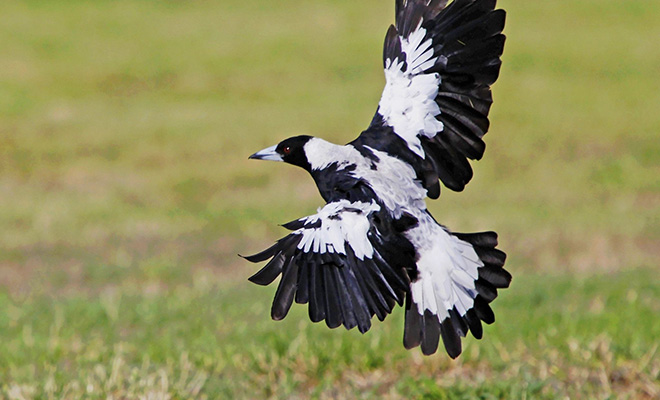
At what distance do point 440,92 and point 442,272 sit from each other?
886 millimetres

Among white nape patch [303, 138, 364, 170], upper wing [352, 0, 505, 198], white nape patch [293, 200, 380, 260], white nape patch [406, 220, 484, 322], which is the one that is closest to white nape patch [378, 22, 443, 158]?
upper wing [352, 0, 505, 198]

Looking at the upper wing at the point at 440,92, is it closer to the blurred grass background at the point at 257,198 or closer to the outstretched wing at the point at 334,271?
the outstretched wing at the point at 334,271

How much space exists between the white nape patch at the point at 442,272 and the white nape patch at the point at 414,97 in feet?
1.54

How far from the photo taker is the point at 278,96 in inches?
733

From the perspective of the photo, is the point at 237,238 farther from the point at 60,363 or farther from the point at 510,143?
the point at 510,143

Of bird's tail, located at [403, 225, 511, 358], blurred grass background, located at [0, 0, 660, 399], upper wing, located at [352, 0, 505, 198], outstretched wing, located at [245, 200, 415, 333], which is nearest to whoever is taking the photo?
outstretched wing, located at [245, 200, 415, 333]

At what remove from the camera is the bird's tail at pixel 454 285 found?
166 inches

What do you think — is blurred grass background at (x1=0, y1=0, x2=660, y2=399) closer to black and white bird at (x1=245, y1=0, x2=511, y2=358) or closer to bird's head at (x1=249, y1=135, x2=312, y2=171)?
black and white bird at (x1=245, y1=0, x2=511, y2=358)

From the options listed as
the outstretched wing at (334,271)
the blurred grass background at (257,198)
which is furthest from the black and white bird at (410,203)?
the blurred grass background at (257,198)

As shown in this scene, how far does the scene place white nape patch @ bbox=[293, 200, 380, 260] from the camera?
12.5 feet

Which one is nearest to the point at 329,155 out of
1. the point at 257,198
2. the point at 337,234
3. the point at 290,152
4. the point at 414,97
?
the point at 290,152

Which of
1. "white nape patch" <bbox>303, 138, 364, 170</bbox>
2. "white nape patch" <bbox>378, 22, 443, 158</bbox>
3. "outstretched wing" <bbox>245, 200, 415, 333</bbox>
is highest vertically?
"white nape patch" <bbox>378, 22, 443, 158</bbox>

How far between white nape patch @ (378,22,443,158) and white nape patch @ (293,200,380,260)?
79 cm

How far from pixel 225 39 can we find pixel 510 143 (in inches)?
352
